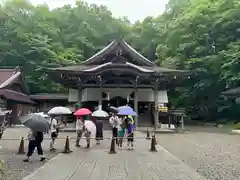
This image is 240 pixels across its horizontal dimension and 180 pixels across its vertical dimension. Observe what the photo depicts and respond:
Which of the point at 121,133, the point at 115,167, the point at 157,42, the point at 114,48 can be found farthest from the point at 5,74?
the point at 115,167

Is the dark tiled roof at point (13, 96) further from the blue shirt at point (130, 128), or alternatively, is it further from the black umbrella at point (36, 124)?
the black umbrella at point (36, 124)

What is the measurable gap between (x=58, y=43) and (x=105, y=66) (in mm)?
16767

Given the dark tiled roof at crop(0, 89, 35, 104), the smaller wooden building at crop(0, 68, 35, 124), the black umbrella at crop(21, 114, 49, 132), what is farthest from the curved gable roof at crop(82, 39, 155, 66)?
the black umbrella at crop(21, 114, 49, 132)

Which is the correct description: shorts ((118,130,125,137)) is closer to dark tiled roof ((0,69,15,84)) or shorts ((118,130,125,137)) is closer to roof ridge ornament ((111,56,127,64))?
roof ridge ornament ((111,56,127,64))

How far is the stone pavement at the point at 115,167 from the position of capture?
7922mm

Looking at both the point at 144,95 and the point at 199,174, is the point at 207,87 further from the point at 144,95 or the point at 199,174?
the point at 199,174

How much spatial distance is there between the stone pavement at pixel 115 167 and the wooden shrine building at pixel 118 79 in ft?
42.9

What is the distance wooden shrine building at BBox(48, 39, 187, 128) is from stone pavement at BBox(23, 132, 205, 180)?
13.1 meters

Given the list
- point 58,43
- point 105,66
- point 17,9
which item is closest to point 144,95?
point 105,66

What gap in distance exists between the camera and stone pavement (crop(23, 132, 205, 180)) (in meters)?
7.92

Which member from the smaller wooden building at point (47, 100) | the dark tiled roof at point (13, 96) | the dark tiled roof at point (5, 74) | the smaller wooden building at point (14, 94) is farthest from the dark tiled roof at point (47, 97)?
the dark tiled roof at point (5, 74)

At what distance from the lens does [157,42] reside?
144ft

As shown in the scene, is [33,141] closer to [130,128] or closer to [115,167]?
[115,167]

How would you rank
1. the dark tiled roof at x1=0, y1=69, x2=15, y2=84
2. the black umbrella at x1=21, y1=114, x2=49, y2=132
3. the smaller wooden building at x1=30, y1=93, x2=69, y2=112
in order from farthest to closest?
the smaller wooden building at x1=30, y1=93, x2=69, y2=112
the dark tiled roof at x1=0, y1=69, x2=15, y2=84
the black umbrella at x1=21, y1=114, x2=49, y2=132
